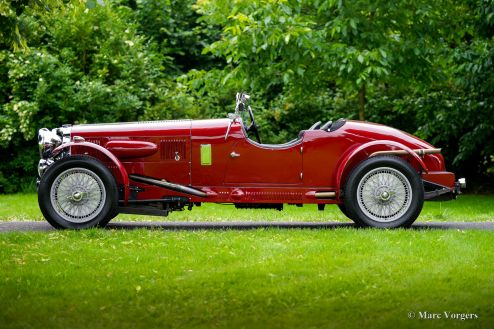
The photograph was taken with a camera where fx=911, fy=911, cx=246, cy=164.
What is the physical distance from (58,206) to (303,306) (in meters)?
4.37

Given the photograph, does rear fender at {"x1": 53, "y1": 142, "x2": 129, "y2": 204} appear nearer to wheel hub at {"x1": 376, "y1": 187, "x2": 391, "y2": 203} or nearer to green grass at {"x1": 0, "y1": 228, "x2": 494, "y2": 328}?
green grass at {"x1": 0, "y1": 228, "x2": 494, "y2": 328}

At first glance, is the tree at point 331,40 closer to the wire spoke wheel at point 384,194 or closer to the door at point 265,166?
the door at point 265,166

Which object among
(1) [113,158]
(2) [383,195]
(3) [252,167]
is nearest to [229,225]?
(3) [252,167]

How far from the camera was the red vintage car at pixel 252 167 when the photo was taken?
9805 mm

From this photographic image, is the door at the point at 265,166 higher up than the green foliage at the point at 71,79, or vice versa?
the green foliage at the point at 71,79

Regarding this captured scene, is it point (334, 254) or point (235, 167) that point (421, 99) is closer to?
point (235, 167)

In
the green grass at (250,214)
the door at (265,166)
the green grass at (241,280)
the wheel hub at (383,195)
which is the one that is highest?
the door at (265,166)

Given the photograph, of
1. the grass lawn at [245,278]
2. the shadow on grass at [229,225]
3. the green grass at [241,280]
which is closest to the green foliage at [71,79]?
the shadow on grass at [229,225]

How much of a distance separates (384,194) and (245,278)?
3.40 m

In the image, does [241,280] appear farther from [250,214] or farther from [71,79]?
[71,79]

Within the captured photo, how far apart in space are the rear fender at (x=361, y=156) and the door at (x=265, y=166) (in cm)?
43

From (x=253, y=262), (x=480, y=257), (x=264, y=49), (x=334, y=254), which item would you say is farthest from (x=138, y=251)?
(x=264, y=49)

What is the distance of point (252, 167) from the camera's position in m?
9.93

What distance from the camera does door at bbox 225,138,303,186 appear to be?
992 cm
